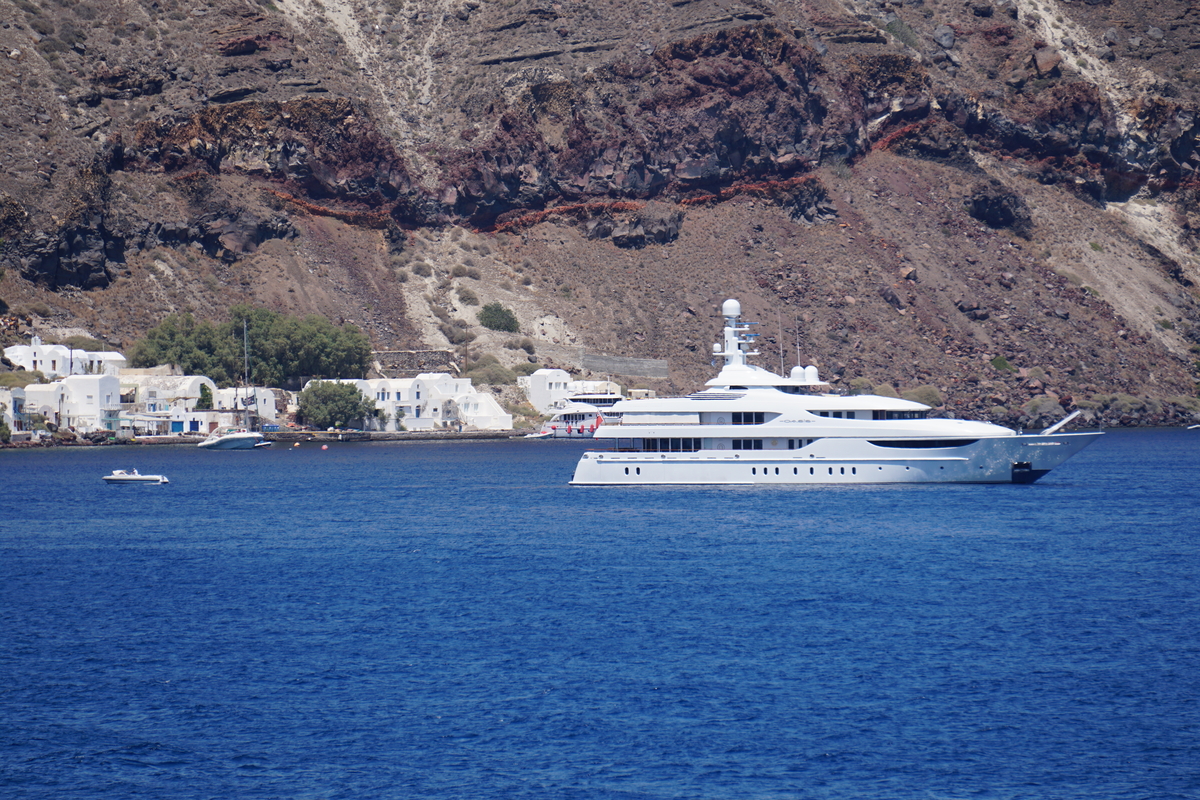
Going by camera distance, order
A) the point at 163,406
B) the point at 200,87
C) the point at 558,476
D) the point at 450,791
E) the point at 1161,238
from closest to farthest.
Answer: the point at 450,791 < the point at 558,476 < the point at 163,406 < the point at 200,87 < the point at 1161,238

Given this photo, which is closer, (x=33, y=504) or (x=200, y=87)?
(x=33, y=504)

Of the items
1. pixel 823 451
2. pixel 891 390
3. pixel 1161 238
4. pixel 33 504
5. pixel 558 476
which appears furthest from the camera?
pixel 1161 238

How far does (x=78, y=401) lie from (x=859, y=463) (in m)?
79.7

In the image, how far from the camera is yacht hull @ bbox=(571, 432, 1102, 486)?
6912 centimetres

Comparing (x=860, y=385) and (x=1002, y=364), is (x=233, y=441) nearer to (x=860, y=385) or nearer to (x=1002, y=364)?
(x=860, y=385)

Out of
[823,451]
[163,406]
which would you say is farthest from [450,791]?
[163,406]

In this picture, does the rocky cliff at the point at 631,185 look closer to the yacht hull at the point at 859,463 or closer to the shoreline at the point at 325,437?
the shoreline at the point at 325,437

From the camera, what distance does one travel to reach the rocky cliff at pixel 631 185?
14688cm

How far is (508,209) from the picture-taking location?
166125 mm

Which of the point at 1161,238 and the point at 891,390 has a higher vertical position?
the point at 1161,238

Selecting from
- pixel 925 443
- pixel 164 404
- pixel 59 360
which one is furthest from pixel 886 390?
pixel 59 360

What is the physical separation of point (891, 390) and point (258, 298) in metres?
62.2

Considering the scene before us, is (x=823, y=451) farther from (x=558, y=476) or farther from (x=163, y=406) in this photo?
(x=163, y=406)

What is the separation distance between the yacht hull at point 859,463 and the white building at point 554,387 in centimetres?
6728
